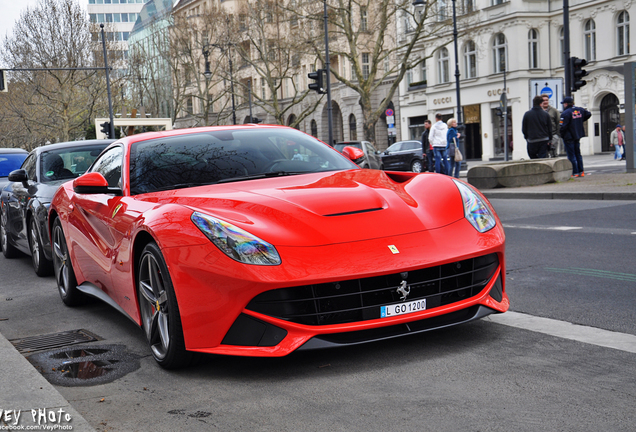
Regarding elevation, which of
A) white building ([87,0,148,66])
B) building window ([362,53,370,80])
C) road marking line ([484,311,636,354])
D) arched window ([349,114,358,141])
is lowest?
road marking line ([484,311,636,354])

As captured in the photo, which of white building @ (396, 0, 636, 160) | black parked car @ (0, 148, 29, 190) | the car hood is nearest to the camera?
the car hood

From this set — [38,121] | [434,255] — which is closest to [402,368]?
[434,255]

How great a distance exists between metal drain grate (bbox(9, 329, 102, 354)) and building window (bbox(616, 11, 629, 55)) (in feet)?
128

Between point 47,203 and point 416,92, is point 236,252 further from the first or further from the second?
point 416,92

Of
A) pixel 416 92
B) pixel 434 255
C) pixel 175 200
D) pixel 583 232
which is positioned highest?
pixel 416 92

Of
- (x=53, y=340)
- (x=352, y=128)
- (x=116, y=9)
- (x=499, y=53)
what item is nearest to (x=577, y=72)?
(x=53, y=340)

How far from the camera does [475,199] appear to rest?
4.51 m

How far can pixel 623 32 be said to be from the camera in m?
39.4

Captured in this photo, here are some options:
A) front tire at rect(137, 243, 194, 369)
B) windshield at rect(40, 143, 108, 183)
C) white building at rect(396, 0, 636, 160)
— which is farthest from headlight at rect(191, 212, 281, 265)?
white building at rect(396, 0, 636, 160)

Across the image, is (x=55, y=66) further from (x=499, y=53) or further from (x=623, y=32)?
(x=623, y=32)

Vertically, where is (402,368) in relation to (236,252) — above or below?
below

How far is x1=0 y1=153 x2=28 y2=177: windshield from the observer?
542 inches

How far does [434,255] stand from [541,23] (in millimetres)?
42335

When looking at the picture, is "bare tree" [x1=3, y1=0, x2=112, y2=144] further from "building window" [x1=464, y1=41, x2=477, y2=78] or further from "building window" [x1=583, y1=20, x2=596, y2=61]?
"building window" [x1=583, y1=20, x2=596, y2=61]
